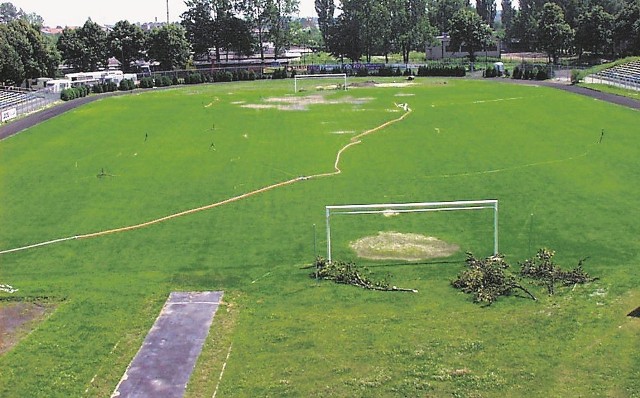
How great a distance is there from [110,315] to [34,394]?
4377 millimetres

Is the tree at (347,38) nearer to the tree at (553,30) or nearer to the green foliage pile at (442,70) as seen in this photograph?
the green foliage pile at (442,70)

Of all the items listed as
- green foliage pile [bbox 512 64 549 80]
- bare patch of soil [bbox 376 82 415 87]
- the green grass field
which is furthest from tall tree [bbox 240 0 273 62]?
the green grass field

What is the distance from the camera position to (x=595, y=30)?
10756 cm

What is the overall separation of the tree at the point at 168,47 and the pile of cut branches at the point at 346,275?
93603 mm

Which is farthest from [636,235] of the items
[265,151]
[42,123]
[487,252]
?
[42,123]

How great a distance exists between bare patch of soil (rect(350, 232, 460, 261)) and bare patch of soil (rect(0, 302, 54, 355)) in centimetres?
988

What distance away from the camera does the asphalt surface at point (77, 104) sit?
5681cm

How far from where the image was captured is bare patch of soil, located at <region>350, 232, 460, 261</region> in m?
24.6

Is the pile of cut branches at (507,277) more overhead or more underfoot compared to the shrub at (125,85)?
more underfoot

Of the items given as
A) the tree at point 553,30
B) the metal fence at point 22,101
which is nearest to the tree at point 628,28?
the tree at point 553,30

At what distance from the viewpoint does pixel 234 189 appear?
34.8 meters

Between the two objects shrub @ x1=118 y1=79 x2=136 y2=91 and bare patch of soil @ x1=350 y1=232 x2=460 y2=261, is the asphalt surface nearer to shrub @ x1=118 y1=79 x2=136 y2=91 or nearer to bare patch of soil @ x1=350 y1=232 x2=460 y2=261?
shrub @ x1=118 y1=79 x2=136 y2=91

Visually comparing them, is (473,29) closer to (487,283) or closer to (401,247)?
(401,247)

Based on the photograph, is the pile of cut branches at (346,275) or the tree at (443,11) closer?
the pile of cut branches at (346,275)
